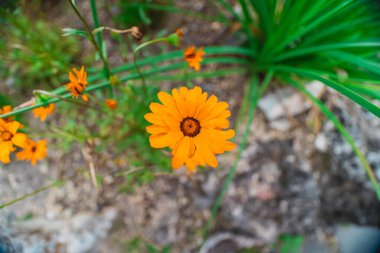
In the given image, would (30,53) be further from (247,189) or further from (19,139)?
(247,189)

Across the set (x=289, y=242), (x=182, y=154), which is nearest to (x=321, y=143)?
(x=289, y=242)

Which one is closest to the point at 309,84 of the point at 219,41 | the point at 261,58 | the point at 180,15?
the point at 261,58

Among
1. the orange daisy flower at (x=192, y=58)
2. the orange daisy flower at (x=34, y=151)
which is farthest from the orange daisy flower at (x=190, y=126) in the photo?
the orange daisy flower at (x=34, y=151)

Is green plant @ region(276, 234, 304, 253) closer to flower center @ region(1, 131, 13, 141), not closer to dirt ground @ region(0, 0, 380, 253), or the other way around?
dirt ground @ region(0, 0, 380, 253)

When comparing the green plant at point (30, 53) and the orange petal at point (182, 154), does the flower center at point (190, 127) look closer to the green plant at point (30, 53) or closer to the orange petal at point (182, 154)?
the orange petal at point (182, 154)

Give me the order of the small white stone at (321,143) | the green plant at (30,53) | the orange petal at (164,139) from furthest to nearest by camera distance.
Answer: the small white stone at (321,143), the green plant at (30,53), the orange petal at (164,139)

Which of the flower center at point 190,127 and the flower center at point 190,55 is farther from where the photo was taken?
the flower center at point 190,55

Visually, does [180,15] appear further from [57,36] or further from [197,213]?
[197,213]

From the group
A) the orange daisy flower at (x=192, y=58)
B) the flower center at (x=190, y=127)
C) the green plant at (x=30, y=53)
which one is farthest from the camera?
the green plant at (x=30, y=53)
